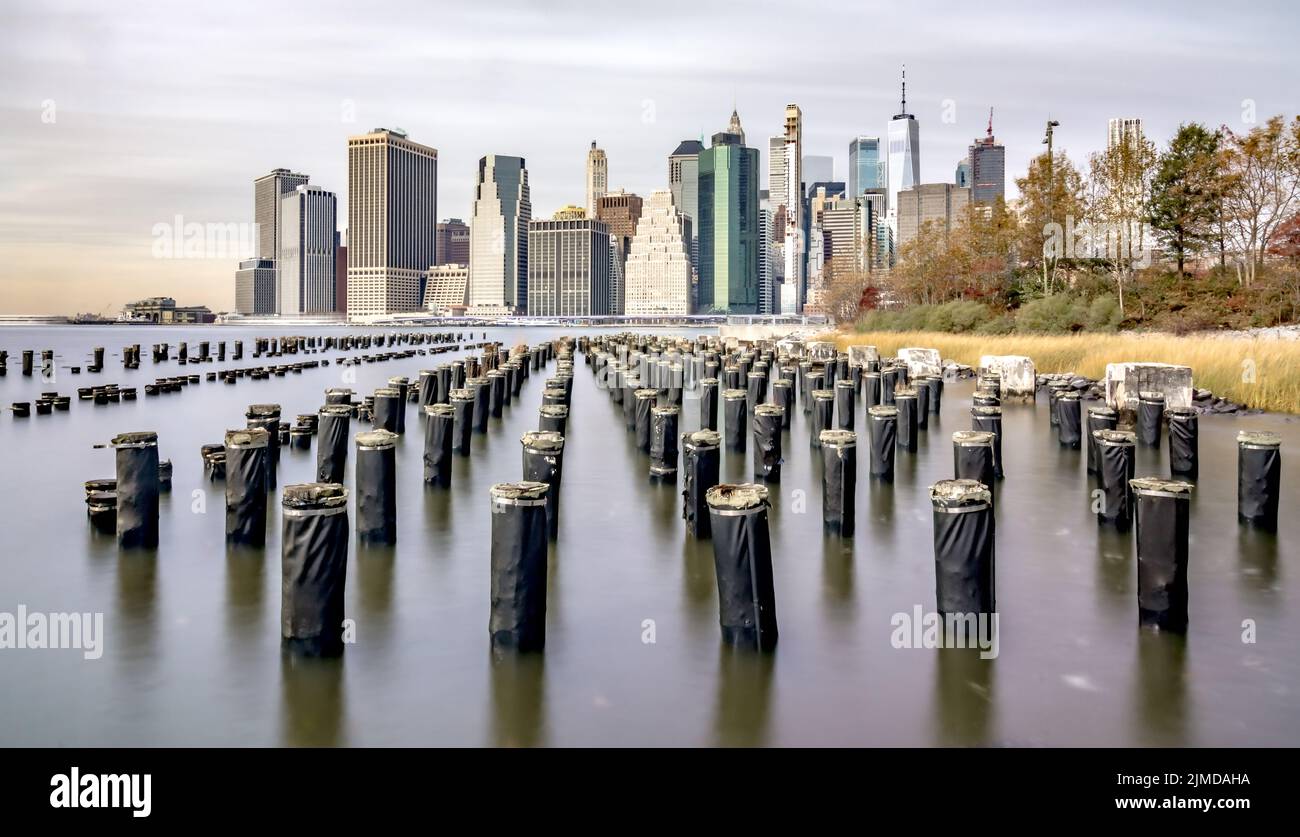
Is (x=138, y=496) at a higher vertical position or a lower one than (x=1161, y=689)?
higher

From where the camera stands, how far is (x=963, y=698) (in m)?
5.91

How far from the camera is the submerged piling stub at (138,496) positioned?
940cm

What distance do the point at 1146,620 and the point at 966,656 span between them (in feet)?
5.21

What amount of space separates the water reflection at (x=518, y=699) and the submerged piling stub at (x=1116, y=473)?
687cm

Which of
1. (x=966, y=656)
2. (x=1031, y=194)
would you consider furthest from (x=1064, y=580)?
(x=1031, y=194)

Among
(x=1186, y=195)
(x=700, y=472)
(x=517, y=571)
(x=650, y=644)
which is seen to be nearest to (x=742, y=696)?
(x=650, y=644)

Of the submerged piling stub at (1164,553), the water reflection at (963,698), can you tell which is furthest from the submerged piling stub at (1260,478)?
the water reflection at (963,698)

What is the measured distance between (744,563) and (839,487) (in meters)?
3.93

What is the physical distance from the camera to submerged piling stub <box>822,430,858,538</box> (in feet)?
33.2

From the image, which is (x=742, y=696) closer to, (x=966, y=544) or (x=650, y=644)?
(x=650, y=644)

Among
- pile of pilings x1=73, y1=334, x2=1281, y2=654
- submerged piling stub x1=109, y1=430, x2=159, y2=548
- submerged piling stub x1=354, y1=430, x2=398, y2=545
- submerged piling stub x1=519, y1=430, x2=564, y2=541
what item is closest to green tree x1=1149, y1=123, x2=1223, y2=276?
pile of pilings x1=73, y1=334, x2=1281, y2=654

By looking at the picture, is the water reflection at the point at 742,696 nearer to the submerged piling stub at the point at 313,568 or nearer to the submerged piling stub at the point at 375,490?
the submerged piling stub at the point at 313,568

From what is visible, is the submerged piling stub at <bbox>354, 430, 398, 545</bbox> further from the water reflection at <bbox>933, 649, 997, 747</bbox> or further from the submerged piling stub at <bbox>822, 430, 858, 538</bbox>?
the water reflection at <bbox>933, 649, 997, 747</bbox>

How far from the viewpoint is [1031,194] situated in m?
50.1
